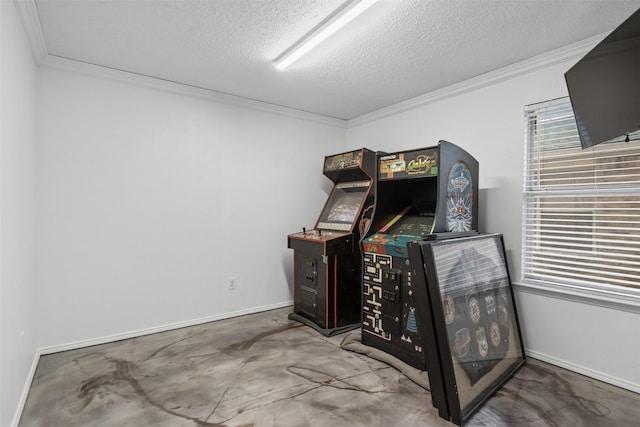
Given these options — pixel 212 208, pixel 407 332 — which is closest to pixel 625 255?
pixel 407 332

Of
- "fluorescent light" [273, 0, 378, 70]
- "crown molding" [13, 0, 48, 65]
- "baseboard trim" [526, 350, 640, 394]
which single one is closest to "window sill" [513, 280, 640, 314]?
"baseboard trim" [526, 350, 640, 394]

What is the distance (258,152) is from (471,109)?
2351 millimetres

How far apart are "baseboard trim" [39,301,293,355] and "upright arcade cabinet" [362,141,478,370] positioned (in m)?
1.50

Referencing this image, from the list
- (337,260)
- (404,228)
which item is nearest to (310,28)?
(404,228)

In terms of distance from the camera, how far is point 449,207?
2.55 m

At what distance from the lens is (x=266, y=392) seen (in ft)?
7.27

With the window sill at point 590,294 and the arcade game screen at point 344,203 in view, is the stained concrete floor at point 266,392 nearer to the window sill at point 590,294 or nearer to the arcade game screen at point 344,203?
the window sill at point 590,294

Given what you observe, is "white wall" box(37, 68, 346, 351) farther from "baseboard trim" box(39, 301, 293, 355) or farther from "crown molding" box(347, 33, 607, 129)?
"crown molding" box(347, 33, 607, 129)

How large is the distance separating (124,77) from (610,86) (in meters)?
3.57

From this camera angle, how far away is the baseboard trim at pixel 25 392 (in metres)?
1.87

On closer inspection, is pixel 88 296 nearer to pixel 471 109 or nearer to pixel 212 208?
pixel 212 208

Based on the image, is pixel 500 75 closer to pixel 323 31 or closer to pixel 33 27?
pixel 323 31

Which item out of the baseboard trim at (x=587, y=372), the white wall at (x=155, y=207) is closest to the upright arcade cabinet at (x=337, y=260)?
the white wall at (x=155, y=207)

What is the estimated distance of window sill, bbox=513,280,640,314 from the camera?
7.48ft
